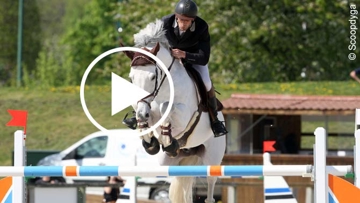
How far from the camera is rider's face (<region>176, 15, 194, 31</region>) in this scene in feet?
23.7

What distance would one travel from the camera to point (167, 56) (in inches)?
281

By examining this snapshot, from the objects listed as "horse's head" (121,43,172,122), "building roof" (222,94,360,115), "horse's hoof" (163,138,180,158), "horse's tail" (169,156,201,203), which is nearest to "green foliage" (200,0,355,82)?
"building roof" (222,94,360,115)

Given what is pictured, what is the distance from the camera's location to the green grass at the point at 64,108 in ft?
68.8

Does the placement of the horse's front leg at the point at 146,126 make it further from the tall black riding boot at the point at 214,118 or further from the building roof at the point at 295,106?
the building roof at the point at 295,106

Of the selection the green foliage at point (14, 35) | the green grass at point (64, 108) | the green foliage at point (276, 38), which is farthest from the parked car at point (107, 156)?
the green foliage at point (14, 35)

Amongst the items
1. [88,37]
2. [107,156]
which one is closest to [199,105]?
[107,156]

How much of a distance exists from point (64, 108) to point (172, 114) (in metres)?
16.0

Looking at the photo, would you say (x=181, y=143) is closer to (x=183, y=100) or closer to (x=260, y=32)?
(x=183, y=100)

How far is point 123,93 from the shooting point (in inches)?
276

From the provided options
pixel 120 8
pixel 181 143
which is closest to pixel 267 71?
pixel 120 8

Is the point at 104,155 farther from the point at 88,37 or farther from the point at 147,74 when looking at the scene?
the point at 88,37

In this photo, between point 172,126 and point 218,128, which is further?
point 218,128

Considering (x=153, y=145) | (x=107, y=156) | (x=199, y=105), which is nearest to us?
(x=153, y=145)

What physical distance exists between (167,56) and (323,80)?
19.3 meters
